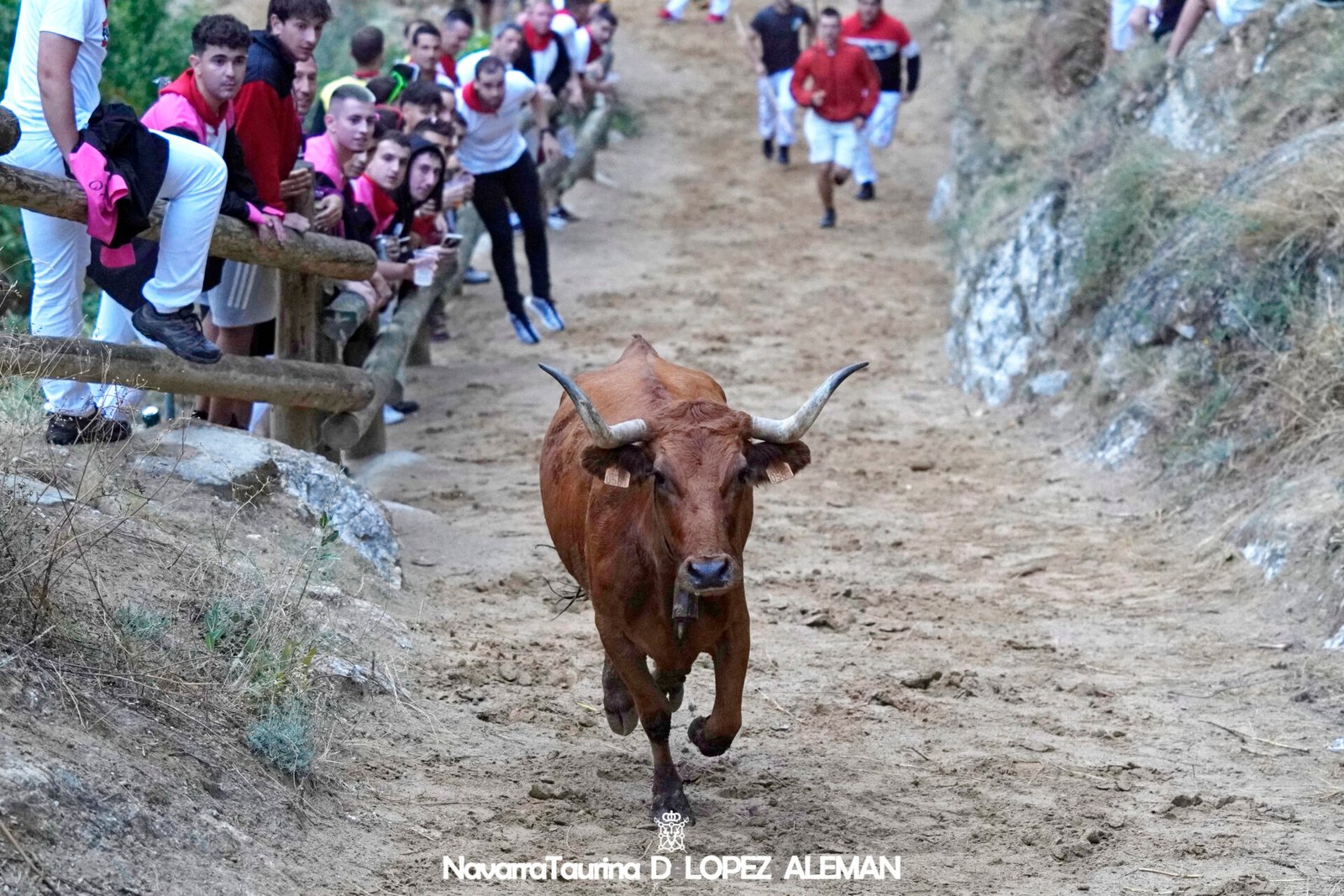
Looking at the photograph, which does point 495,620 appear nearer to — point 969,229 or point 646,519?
point 646,519

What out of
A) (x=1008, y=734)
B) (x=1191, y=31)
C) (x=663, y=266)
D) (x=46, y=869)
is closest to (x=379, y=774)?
(x=46, y=869)

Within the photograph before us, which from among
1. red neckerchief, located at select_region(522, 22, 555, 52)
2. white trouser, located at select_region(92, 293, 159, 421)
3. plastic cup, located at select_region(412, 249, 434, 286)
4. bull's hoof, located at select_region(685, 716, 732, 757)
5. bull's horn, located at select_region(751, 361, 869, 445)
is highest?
bull's horn, located at select_region(751, 361, 869, 445)

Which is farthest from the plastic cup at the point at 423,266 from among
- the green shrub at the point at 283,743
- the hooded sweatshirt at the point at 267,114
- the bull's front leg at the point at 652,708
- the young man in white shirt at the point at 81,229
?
the green shrub at the point at 283,743

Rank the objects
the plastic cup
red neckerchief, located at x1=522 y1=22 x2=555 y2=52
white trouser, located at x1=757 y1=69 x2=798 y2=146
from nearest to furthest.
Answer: the plastic cup, red neckerchief, located at x1=522 y1=22 x2=555 y2=52, white trouser, located at x1=757 y1=69 x2=798 y2=146

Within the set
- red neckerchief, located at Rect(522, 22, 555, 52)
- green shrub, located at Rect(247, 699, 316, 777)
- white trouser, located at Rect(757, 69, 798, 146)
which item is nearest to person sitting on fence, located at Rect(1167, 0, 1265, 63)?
red neckerchief, located at Rect(522, 22, 555, 52)

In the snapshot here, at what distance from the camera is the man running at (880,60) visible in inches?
655

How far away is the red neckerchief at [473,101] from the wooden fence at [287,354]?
4.84 ft

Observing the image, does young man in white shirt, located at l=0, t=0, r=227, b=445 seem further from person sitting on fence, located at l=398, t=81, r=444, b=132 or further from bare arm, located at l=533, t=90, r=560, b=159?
bare arm, located at l=533, t=90, r=560, b=159

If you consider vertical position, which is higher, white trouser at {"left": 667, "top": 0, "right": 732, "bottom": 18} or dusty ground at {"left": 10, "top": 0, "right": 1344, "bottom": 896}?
dusty ground at {"left": 10, "top": 0, "right": 1344, "bottom": 896}

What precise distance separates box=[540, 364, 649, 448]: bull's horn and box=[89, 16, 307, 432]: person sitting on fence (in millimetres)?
1989

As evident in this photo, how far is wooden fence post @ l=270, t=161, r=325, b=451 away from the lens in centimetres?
771

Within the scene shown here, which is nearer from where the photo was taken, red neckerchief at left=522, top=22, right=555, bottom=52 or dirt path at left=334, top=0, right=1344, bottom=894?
dirt path at left=334, top=0, right=1344, bottom=894

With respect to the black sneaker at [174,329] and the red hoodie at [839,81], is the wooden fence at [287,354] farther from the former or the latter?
the red hoodie at [839,81]

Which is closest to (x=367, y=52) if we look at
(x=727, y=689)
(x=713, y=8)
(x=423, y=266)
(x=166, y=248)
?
(x=423, y=266)
